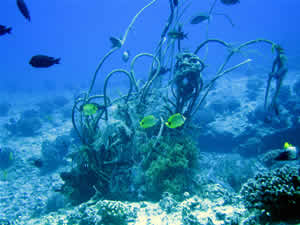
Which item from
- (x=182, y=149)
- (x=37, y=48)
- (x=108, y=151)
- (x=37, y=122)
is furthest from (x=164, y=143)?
(x=37, y=48)

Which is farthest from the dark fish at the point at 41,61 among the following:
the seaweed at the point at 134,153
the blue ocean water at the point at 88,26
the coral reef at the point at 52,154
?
the blue ocean water at the point at 88,26

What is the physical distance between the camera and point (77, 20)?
115125 millimetres

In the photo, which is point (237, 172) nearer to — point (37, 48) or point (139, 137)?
point (139, 137)

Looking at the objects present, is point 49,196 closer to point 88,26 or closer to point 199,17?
point 199,17

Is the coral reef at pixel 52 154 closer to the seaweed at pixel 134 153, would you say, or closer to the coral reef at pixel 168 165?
the seaweed at pixel 134 153

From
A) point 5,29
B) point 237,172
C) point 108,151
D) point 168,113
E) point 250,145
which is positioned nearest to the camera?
point 5,29

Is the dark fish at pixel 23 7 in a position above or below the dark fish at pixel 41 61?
above

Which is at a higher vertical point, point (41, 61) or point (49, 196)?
point (41, 61)

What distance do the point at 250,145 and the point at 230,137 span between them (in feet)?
3.19

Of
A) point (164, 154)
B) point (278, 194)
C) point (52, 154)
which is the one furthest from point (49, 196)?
point (278, 194)

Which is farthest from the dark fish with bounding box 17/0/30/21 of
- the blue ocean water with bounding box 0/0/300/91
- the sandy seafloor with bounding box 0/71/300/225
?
the blue ocean water with bounding box 0/0/300/91

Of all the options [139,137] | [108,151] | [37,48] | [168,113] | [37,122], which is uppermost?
[37,48]

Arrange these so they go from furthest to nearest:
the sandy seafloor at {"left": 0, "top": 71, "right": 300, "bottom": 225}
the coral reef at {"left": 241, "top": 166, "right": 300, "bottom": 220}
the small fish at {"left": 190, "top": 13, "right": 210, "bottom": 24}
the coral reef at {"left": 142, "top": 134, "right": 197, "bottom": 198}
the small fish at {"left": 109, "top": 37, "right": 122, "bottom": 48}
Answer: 1. the small fish at {"left": 190, "top": 13, "right": 210, "bottom": 24}
2. the small fish at {"left": 109, "top": 37, "right": 122, "bottom": 48}
3. the coral reef at {"left": 142, "top": 134, "right": 197, "bottom": 198}
4. the sandy seafloor at {"left": 0, "top": 71, "right": 300, "bottom": 225}
5. the coral reef at {"left": 241, "top": 166, "right": 300, "bottom": 220}

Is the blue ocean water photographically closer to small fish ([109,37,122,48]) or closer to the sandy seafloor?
the sandy seafloor
